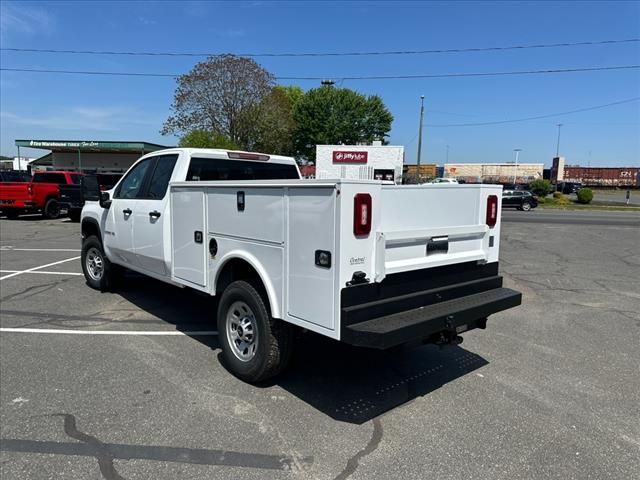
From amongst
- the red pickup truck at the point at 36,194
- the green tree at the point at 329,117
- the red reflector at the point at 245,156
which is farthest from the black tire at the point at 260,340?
the green tree at the point at 329,117

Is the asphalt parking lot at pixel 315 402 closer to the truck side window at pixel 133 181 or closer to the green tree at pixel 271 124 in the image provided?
the truck side window at pixel 133 181

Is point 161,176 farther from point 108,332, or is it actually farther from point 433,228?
point 433,228

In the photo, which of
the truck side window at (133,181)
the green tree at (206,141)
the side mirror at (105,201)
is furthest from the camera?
the green tree at (206,141)

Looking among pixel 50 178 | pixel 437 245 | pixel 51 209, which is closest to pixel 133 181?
pixel 437 245

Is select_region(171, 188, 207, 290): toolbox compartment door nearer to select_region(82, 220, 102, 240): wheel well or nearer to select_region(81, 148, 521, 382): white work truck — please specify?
select_region(81, 148, 521, 382): white work truck

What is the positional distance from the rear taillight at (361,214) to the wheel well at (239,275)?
1091mm

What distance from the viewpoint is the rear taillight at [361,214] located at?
10.6 ft

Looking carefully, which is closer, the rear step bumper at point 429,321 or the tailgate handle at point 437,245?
the rear step bumper at point 429,321

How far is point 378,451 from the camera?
3.20 m

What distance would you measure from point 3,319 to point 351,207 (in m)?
5.34

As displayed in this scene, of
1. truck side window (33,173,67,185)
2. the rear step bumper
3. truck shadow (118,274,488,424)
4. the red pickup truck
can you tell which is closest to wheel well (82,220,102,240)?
truck shadow (118,274,488,424)

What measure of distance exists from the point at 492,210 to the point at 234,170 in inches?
120

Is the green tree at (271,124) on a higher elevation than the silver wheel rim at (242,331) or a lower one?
higher

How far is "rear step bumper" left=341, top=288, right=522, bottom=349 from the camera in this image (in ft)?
10.5
